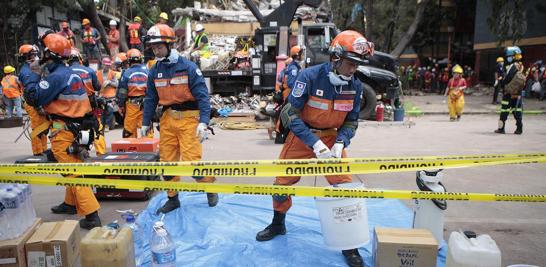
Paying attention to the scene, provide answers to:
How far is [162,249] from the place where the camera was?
3117 millimetres

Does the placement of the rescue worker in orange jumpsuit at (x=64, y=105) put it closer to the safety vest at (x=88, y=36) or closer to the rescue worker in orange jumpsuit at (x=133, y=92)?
the rescue worker in orange jumpsuit at (x=133, y=92)

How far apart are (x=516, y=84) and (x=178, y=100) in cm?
884

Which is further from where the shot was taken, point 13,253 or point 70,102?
point 70,102

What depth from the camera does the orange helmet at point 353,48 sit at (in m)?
3.44

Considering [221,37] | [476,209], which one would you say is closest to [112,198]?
[476,209]

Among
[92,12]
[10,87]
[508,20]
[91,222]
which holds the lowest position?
[91,222]

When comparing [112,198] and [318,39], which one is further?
[318,39]

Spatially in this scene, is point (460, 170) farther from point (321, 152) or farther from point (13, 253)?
point (13, 253)

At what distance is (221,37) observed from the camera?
1766 cm

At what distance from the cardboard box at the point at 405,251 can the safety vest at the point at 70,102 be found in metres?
3.38

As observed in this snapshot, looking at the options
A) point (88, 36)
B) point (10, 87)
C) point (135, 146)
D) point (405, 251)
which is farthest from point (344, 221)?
point (88, 36)

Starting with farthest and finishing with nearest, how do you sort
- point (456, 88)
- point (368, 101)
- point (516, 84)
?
point (456, 88) → point (368, 101) → point (516, 84)

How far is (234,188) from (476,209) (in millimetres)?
3595

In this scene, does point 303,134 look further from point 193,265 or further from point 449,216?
point 449,216
